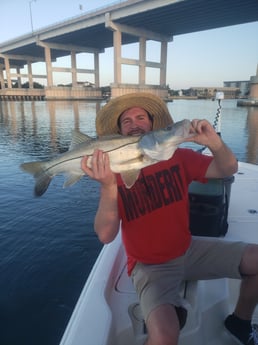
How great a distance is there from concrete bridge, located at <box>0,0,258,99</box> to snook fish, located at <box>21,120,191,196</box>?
1945 inches

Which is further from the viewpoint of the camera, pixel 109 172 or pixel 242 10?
pixel 242 10

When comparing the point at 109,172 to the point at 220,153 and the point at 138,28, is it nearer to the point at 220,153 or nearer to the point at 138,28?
the point at 220,153

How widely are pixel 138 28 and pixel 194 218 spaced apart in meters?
64.4

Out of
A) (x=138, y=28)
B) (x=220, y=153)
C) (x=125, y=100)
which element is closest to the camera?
(x=220, y=153)

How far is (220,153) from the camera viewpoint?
2.52 m

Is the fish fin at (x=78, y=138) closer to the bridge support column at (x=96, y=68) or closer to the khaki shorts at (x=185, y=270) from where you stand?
the khaki shorts at (x=185, y=270)

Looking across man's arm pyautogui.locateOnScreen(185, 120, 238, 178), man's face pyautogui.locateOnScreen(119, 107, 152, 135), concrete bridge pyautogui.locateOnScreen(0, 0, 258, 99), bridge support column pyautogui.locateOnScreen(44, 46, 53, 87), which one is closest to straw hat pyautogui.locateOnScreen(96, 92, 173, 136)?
man's face pyautogui.locateOnScreen(119, 107, 152, 135)

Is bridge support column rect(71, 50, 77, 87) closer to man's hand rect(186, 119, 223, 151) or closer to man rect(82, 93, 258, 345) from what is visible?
man rect(82, 93, 258, 345)

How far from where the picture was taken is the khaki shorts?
7.12 ft

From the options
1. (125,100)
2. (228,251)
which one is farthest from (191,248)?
(125,100)

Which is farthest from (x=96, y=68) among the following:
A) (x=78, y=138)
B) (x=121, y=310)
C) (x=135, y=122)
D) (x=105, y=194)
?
(x=121, y=310)

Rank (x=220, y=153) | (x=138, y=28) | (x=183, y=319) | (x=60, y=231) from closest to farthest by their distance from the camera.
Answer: (x=183, y=319) < (x=220, y=153) < (x=60, y=231) < (x=138, y=28)

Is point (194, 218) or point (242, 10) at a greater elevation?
point (242, 10)

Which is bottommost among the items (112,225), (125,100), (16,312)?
(16,312)
